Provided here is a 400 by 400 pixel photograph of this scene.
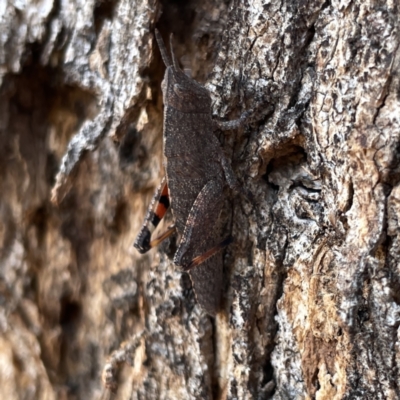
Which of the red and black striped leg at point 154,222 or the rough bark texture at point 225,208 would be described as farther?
the red and black striped leg at point 154,222

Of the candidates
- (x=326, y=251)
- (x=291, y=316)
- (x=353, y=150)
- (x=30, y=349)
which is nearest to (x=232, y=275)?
(x=291, y=316)

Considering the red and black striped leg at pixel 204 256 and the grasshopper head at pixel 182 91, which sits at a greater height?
the grasshopper head at pixel 182 91

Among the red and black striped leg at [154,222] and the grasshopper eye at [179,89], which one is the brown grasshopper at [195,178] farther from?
the red and black striped leg at [154,222]

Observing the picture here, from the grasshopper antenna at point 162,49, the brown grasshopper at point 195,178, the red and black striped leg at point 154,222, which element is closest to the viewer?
the grasshopper antenna at point 162,49

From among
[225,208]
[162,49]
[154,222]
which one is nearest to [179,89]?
[162,49]

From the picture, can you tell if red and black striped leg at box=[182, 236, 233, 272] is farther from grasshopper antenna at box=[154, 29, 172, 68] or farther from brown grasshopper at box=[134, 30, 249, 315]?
grasshopper antenna at box=[154, 29, 172, 68]

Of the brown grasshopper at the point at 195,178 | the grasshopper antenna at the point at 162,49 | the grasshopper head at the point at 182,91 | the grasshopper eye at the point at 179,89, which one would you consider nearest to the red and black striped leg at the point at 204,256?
the brown grasshopper at the point at 195,178

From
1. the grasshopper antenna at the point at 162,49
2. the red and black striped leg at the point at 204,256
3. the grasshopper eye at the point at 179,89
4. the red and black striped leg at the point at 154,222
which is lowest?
the red and black striped leg at the point at 204,256

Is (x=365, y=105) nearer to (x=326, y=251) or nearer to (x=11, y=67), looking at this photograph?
(x=326, y=251)
